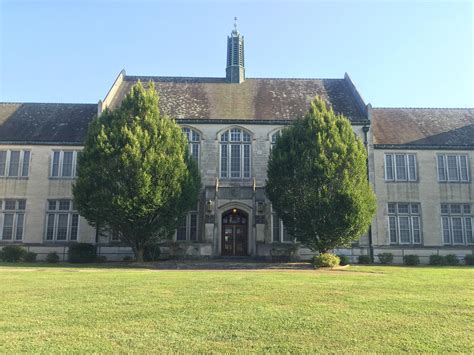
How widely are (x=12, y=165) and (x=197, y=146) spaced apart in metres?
12.9

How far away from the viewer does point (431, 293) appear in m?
12.1

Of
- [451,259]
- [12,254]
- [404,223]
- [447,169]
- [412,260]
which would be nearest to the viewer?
[12,254]

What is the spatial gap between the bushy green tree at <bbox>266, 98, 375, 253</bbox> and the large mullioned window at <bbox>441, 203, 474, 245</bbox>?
29.5 feet

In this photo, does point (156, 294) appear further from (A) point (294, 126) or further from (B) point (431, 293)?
(A) point (294, 126)

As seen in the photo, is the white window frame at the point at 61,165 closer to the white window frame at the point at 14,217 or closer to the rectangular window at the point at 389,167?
the white window frame at the point at 14,217

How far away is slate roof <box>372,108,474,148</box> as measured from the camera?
3027 centimetres

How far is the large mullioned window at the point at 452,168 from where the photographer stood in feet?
97.5

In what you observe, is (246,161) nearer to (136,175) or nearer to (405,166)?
(136,175)

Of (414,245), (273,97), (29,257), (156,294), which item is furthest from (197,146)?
(156,294)

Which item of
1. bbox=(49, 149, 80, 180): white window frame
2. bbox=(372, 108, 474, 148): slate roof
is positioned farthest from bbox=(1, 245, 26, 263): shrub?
bbox=(372, 108, 474, 148): slate roof

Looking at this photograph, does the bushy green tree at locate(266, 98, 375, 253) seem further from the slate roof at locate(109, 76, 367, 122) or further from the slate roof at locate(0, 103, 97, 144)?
the slate roof at locate(0, 103, 97, 144)

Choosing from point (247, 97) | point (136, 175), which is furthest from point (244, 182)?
point (136, 175)

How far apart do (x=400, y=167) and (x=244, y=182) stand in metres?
11.0

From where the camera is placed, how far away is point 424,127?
31.8 meters
